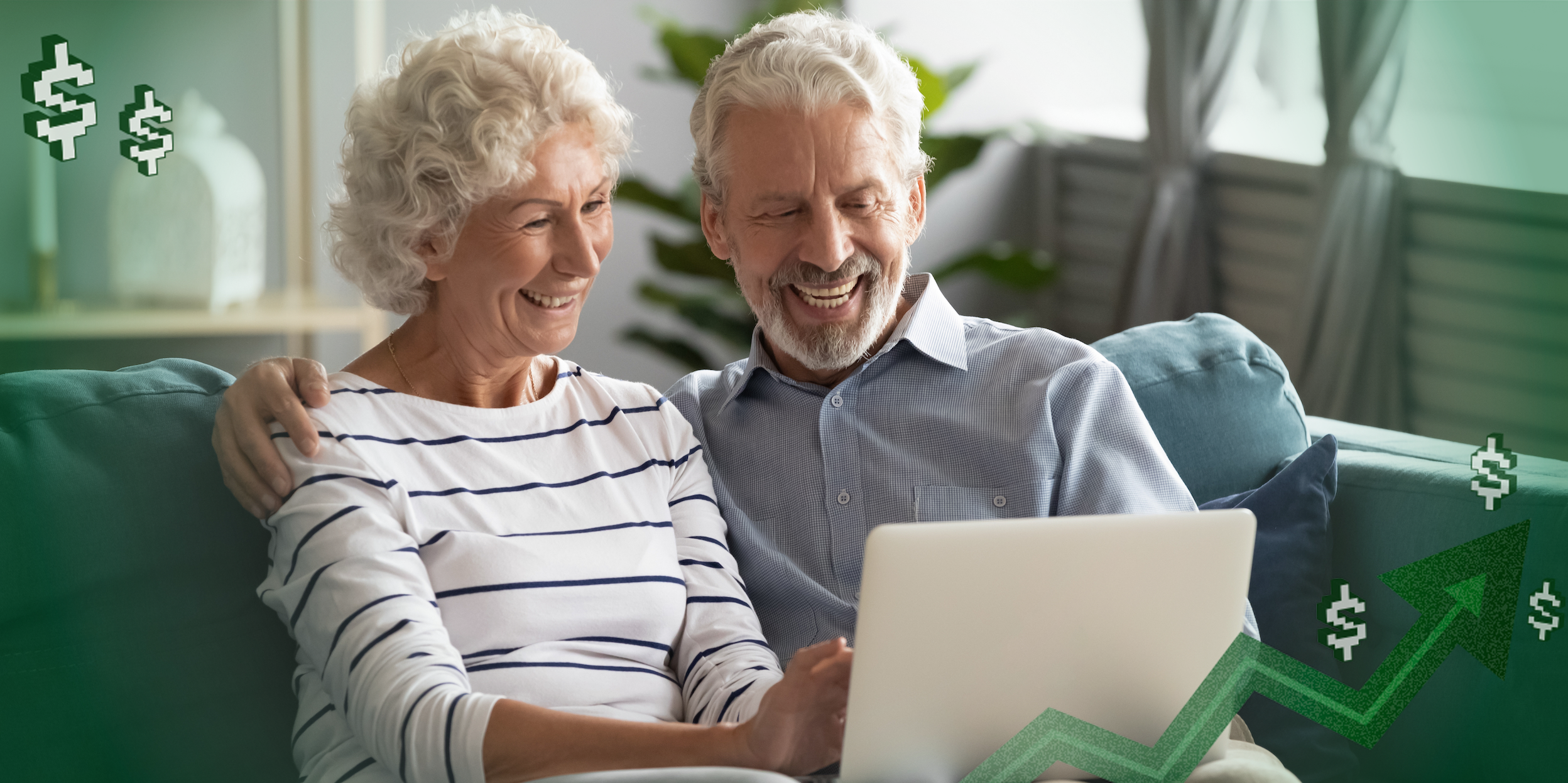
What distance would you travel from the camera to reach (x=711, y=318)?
11.6 feet

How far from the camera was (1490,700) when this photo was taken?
1.56 metres

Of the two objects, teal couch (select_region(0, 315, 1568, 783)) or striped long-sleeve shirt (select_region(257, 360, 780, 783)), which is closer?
striped long-sleeve shirt (select_region(257, 360, 780, 783))

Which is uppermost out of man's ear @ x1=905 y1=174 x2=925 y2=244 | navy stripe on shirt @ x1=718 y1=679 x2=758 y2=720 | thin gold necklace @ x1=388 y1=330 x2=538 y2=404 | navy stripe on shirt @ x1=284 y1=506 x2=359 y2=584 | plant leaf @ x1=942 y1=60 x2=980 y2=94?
plant leaf @ x1=942 y1=60 x2=980 y2=94

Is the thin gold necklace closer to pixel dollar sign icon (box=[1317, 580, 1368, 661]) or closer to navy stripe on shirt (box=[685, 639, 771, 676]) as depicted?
navy stripe on shirt (box=[685, 639, 771, 676])

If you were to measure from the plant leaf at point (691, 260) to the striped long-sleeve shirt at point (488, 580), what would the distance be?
192cm

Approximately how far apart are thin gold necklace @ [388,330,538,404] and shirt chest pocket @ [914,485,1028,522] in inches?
19.3

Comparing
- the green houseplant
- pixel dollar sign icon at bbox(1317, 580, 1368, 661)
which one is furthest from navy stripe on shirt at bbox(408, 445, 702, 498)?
the green houseplant

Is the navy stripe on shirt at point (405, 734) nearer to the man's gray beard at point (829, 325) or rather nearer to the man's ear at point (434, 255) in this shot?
the man's ear at point (434, 255)

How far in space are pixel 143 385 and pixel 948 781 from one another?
1.02 meters

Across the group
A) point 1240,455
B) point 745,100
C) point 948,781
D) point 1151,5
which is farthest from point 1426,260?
point 948,781

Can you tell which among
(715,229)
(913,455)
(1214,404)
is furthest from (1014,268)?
(913,455)

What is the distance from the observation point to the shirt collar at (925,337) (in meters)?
1.59

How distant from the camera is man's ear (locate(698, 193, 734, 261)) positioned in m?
1.68

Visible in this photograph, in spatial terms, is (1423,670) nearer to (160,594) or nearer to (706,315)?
(160,594)
